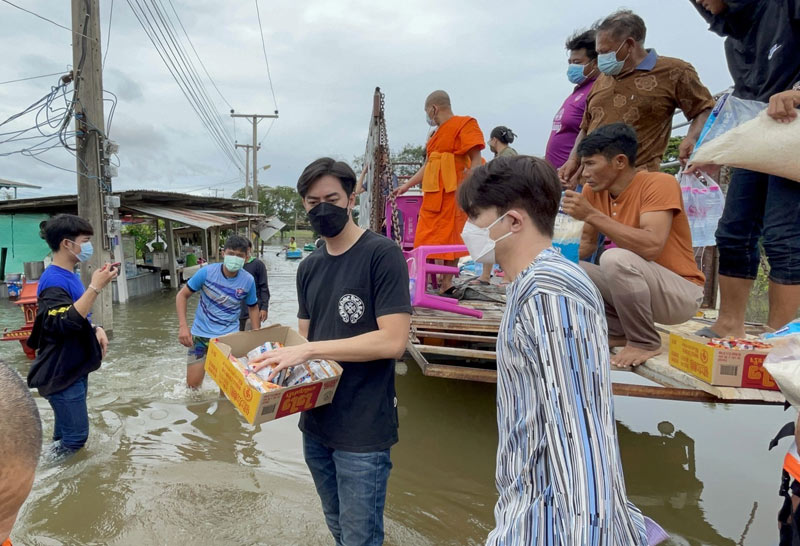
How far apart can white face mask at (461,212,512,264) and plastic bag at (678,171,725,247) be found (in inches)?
90.7

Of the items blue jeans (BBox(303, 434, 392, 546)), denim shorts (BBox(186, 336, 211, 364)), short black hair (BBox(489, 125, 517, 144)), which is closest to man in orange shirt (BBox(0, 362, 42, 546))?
blue jeans (BBox(303, 434, 392, 546))

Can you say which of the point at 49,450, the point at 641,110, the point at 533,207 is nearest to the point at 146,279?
the point at 49,450

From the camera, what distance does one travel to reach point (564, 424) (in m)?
1.01

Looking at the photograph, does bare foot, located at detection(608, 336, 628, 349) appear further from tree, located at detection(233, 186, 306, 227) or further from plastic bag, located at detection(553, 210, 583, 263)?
tree, located at detection(233, 186, 306, 227)

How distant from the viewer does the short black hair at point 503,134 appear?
634 cm

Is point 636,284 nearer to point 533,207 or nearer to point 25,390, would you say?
point 533,207

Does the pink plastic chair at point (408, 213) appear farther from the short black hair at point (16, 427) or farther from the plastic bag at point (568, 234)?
the short black hair at point (16, 427)

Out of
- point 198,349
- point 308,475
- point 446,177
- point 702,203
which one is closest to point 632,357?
point 702,203

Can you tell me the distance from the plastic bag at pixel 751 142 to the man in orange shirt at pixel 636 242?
306 millimetres

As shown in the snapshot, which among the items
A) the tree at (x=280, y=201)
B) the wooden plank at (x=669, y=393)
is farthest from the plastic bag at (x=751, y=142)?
the tree at (x=280, y=201)

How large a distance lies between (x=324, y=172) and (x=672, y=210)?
1.91 m

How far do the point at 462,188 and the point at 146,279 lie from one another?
16234 mm

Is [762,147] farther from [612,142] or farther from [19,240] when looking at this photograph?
[19,240]

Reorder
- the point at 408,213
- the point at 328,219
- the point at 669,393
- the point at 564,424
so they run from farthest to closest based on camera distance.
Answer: the point at 408,213, the point at 669,393, the point at 328,219, the point at 564,424
